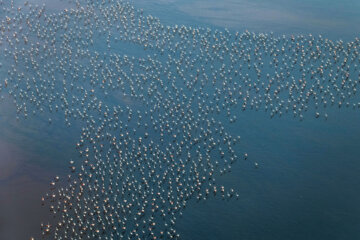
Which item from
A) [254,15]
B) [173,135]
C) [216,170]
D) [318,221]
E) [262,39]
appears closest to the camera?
[318,221]

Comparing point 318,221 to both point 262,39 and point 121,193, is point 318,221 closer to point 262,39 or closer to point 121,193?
point 121,193

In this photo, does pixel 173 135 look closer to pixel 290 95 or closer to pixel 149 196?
pixel 149 196

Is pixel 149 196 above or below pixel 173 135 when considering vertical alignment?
below

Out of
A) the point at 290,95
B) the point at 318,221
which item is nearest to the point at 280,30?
the point at 290,95

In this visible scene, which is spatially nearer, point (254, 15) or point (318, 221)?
point (318, 221)

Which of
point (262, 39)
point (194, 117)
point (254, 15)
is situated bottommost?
point (194, 117)

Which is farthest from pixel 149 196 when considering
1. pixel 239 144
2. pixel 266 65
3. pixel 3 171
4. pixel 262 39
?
pixel 262 39

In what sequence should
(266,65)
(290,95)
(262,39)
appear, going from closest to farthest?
(290,95) → (266,65) → (262,39)
